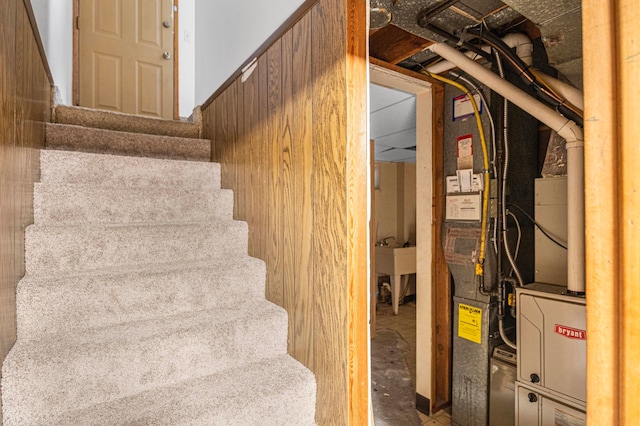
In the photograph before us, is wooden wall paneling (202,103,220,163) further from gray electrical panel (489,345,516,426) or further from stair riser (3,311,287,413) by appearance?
gray electrical panel (489,345,516,426)

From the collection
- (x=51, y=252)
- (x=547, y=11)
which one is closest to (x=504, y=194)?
(x=547, y=11)

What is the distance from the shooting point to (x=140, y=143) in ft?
7.41

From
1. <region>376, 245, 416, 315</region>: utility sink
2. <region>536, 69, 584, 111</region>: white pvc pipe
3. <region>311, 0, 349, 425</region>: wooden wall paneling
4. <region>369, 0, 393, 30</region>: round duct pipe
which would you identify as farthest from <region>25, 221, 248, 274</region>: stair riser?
<region>376, 245, 416, 315</region>: utility sink

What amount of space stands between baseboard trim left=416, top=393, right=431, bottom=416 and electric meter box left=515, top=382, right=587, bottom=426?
605 mm

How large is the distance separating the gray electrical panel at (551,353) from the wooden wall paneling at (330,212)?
112cm

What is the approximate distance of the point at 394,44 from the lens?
77.3 inches

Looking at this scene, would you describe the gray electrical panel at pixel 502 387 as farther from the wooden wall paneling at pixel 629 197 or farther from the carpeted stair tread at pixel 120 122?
the carpeted stair tread at pixel 120 122

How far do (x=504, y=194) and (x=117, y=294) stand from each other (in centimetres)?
204

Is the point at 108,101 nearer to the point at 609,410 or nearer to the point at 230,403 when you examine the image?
the point at 230,403

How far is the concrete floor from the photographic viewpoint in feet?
7.42

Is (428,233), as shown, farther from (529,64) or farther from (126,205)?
(126,205)

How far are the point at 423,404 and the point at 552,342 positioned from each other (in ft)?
3.36

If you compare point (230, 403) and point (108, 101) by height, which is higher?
point (108, 101)

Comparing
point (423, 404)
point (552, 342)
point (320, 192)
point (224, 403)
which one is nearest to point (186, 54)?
point (320, 192)
